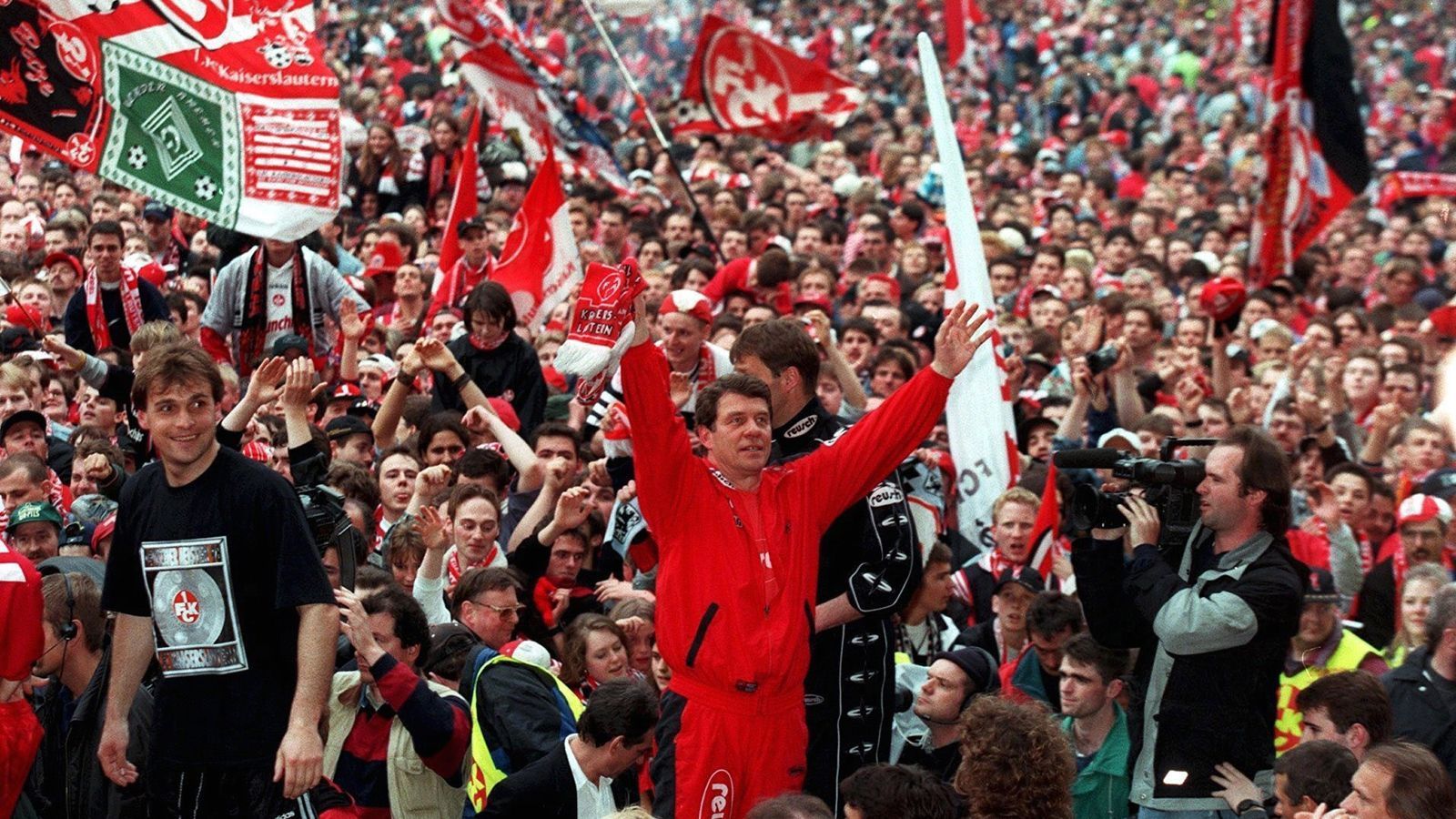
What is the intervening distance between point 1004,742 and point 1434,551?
379 centimetres

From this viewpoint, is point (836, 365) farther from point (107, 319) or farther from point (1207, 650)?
point (1207, 650)

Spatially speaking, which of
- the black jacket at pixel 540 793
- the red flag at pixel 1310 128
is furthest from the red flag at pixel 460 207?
the black jacket at pixel 540 793

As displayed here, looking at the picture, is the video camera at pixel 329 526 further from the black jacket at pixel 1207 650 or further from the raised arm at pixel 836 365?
the raised arm at pixel 836 365

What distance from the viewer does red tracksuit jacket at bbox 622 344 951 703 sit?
213 inches

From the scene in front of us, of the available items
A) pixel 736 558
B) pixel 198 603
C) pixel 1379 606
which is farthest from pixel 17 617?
pixel 1379 606

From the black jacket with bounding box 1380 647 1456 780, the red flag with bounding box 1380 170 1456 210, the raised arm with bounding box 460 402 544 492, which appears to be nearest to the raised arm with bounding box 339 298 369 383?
the raised arm with bounding box 460 402 544 492

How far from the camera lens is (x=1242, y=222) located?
18.9 m

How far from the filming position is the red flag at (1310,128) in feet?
47.1

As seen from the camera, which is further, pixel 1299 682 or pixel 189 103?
pixel 189 103

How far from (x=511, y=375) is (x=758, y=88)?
7299mm

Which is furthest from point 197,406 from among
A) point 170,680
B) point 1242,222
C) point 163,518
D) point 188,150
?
point 1242,222

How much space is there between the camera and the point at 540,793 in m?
5.81

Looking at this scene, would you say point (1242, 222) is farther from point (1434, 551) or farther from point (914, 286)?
point (1434, 551)

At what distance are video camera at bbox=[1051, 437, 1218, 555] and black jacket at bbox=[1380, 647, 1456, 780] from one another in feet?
3.37
